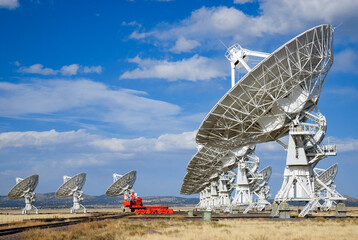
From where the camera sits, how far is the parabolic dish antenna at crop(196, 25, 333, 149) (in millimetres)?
30844

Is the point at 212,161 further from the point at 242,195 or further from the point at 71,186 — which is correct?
the point at 71,186

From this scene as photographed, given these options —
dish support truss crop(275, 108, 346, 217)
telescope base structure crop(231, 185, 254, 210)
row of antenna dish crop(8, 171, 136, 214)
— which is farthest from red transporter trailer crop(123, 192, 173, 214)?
dish support truss crop(275, 108, 346, 217)

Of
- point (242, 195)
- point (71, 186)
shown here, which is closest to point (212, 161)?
point (242, 195)

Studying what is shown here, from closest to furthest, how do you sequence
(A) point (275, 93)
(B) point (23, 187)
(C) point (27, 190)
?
(A) point (275, 93), (B) point (23, 187), (C) point (27, 190)

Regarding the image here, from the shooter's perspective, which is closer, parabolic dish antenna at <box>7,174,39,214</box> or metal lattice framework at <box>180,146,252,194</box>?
metal lattice framework at <box>180,146,252,194</box>

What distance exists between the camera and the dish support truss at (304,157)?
3541cm

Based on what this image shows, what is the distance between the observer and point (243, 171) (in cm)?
5500

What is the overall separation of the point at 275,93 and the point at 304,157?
6.75 m

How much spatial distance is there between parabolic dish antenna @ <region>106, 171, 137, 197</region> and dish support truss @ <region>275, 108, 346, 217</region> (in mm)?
43579

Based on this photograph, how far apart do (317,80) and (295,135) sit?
5119mm

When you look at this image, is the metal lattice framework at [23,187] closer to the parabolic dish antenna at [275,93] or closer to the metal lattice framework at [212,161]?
the metal lattice framework at [212,161]

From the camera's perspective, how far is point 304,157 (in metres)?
35.9

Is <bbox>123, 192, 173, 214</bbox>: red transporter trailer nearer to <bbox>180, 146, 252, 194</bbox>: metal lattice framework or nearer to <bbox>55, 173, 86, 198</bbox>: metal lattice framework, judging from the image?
<bbox>180, 146, 252, 194</bbox>: metal lattice framework

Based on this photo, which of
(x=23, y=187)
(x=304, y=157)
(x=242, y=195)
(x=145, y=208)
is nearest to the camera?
(x=304, y=157)
